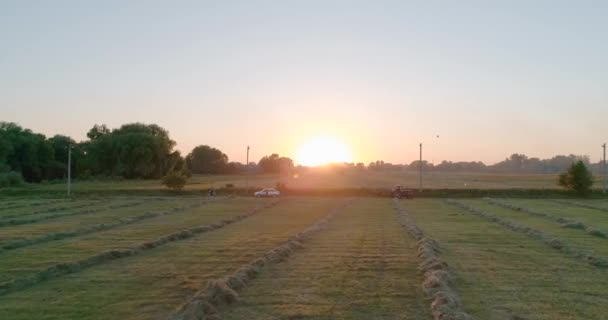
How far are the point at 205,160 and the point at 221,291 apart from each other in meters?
156

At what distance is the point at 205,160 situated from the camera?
550 feet

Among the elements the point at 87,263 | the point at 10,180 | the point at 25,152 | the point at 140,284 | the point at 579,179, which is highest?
the point at 25,152

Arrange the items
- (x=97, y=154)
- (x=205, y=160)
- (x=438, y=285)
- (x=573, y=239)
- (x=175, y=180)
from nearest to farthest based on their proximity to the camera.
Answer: (x=438, y=285) → (x=573, y=239) → (x=175, y=180) → (x=97, y=154) → (x=205, y=160)

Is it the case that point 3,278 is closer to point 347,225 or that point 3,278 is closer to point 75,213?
point 347,225

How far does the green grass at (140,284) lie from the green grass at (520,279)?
649cm

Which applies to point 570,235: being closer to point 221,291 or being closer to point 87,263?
point 221,291

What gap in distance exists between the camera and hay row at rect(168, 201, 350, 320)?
477 inches

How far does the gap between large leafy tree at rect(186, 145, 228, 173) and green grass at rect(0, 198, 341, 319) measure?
14324 centimetres

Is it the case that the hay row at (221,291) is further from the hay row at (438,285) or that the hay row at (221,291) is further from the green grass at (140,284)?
the hay row at (438,285)

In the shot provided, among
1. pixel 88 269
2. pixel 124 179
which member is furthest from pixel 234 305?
pixel 124 179

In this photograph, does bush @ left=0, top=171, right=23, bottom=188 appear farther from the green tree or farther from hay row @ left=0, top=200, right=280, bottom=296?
the green tree

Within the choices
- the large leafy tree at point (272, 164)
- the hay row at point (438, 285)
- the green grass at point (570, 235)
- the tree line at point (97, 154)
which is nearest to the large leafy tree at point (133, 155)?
the tree line at point (97, 154)

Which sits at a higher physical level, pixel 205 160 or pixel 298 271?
pixel 205 160

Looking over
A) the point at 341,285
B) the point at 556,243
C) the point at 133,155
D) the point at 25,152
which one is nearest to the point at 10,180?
the point at 25,152
